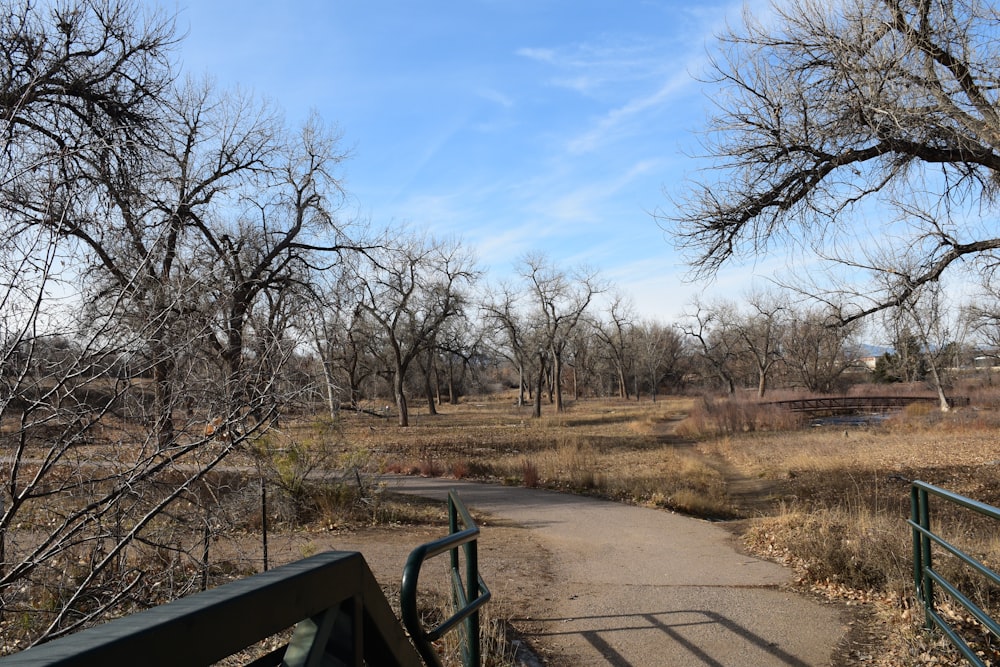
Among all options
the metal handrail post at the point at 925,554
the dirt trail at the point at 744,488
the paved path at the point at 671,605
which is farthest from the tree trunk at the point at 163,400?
the dirt trail at the point at 744,488

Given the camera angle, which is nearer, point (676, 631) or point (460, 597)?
point (460, 597)

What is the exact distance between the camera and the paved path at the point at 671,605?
543 centimetres

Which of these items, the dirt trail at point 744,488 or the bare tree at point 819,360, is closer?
the dirt trail at point 744,488

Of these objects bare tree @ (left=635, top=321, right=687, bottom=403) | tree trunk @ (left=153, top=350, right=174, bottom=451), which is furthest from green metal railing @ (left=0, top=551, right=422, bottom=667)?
bare tree @ (left=635, top=321, right=687, bottom=403)

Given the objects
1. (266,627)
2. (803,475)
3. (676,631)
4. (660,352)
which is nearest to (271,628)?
(266,627)

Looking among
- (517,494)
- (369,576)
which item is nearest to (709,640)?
(369,576)

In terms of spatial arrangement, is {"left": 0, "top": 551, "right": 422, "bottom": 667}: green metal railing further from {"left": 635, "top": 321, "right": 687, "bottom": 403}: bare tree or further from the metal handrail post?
{"left": 635, "top": 321, "right": 687, "bottom": 403}: bare tree

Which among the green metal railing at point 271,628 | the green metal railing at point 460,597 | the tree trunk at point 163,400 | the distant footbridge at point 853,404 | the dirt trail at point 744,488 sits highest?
the tree trunk at point 163,400

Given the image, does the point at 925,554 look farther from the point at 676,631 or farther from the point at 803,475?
the point at 803,475

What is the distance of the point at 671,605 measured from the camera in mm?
6586

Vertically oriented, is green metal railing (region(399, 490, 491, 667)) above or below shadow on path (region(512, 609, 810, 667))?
above

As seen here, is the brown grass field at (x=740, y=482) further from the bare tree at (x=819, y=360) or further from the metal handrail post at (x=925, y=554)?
the bare tree at (x=819, y=360)

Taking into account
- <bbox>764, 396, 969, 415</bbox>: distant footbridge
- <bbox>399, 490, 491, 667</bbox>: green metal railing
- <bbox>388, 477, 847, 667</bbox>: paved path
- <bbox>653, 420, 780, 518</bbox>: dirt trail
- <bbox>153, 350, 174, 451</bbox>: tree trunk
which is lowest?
<bbox>653, 420, 780, 518</bbox>: dirt trail

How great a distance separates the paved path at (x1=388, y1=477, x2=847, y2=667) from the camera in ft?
17.8
